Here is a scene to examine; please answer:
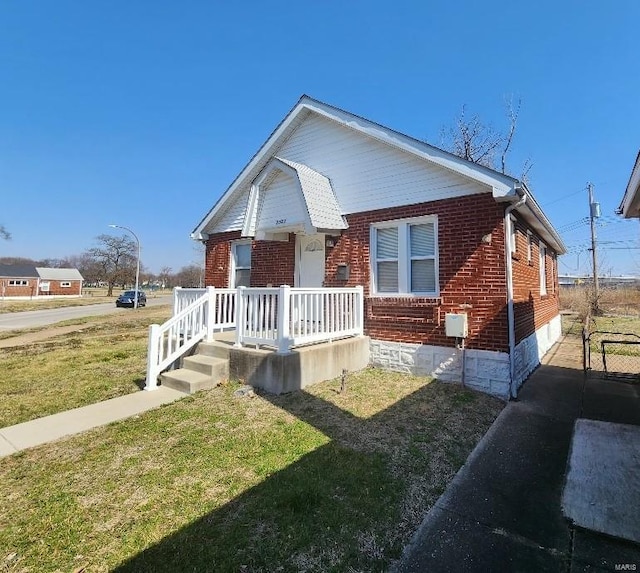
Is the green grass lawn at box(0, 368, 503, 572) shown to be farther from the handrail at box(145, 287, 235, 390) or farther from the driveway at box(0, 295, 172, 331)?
the driveway at box(0, 295, 172, 331)

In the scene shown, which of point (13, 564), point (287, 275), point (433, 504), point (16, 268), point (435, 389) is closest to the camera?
point (13, 564)

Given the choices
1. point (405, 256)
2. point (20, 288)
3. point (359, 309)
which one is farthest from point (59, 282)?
point (405, 256)

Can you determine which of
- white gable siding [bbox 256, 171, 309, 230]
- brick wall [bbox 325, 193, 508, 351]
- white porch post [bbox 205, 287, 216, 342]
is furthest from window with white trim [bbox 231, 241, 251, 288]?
brick wall [bbox 325, 193, 508, 351]

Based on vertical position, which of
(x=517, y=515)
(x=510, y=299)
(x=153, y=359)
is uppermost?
(x=510, y=299)

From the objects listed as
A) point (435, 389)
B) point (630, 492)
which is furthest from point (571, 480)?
point (435, 389)

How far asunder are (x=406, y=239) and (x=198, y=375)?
5.00 m

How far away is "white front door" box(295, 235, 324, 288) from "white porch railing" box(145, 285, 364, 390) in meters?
1.51

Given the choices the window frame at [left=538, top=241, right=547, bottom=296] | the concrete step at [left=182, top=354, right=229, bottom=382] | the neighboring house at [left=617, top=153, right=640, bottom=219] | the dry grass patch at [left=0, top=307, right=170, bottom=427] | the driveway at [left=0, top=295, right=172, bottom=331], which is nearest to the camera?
the neighboring house at [left=617, top=153, right=640, bottom=219]

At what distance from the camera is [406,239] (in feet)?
25.0

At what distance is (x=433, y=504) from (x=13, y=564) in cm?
323

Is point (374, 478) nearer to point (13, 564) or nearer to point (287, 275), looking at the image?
point (13, 564)

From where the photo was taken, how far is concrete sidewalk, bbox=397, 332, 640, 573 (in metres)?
2.50

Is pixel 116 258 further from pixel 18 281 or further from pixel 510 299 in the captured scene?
pixel 510 299

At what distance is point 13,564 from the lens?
97.6 inches
